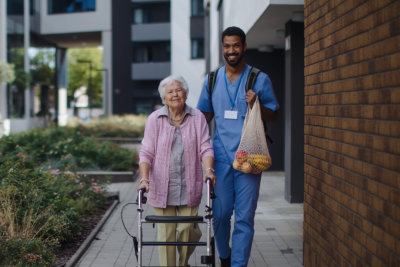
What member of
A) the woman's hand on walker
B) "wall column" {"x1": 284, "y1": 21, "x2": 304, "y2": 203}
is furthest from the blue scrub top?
"wall column" {"x1": 284, "y1": 21, "x2": 304, "y2": 203}

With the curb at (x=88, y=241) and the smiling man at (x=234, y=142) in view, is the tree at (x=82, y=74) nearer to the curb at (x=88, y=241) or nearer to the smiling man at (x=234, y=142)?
the curb at (x=88, y=241)

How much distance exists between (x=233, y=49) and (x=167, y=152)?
1105 millimetres

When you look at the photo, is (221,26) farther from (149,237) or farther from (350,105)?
(350,105)

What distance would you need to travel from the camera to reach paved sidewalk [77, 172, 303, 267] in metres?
5.88

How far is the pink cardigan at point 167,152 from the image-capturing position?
14.5 feet

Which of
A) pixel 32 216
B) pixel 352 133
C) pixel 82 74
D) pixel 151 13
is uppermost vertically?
pixel 151 13

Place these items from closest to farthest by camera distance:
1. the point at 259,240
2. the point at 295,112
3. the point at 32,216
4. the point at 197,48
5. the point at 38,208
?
the point at 32,216
the point at 38,208
the point at 259,240
the point at 295,112
the point at 197,48

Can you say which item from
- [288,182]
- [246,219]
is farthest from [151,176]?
[288,182]

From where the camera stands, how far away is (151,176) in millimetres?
4492

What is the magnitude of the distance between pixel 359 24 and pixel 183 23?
43.7 metres

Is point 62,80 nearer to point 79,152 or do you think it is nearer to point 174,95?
point 79,152

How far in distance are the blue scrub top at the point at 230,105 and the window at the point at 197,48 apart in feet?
138

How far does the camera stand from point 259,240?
6.91 meters

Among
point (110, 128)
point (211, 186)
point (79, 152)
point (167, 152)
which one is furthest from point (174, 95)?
point (110, 128)
